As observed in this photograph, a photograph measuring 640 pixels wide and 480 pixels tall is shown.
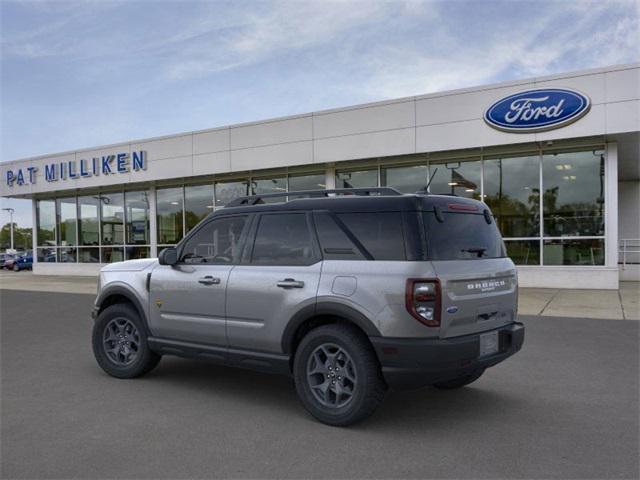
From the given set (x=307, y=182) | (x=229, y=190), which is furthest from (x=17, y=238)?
(x=307, y=182)

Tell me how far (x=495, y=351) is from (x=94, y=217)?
935 inches

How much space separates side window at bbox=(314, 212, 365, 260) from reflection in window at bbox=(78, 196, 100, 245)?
22403 mm

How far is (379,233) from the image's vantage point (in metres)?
4.40

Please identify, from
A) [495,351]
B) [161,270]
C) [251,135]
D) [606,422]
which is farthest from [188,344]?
[251,135]

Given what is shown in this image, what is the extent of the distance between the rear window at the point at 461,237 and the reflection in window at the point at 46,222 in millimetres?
26124

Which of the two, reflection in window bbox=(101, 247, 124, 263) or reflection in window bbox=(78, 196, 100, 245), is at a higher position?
reflection in window bbox=(78, 196, 100, 245)

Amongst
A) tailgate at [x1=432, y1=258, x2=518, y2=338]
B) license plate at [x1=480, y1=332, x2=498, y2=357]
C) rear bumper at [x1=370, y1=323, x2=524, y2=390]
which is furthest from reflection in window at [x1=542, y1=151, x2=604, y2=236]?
rear bumper at [x1=370, y1=323, x2=524, y2=390]

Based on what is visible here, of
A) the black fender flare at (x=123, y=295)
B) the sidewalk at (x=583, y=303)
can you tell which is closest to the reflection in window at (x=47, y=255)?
the sidewalk at (x=583, y=303)

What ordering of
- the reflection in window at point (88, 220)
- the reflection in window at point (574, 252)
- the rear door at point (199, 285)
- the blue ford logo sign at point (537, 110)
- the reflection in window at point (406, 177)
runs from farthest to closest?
the reflection in window at point (88, 220)
the reflection in window at point (406, 177)
the reflection in window at point (574, 252)
the blue ford logo sign at point (537, 110)
the rear door at point (199, 285)

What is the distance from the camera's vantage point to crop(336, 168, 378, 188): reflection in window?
17.9 metres

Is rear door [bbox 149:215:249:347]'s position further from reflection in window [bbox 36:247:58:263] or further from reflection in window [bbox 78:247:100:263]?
reflection in window [bbox 36:247:58:263]

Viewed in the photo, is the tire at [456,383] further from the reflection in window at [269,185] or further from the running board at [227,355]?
the reflection in window at [269,185]

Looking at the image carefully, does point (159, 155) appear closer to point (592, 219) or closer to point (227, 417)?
point (592, 219)

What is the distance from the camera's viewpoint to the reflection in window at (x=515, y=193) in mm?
15477
